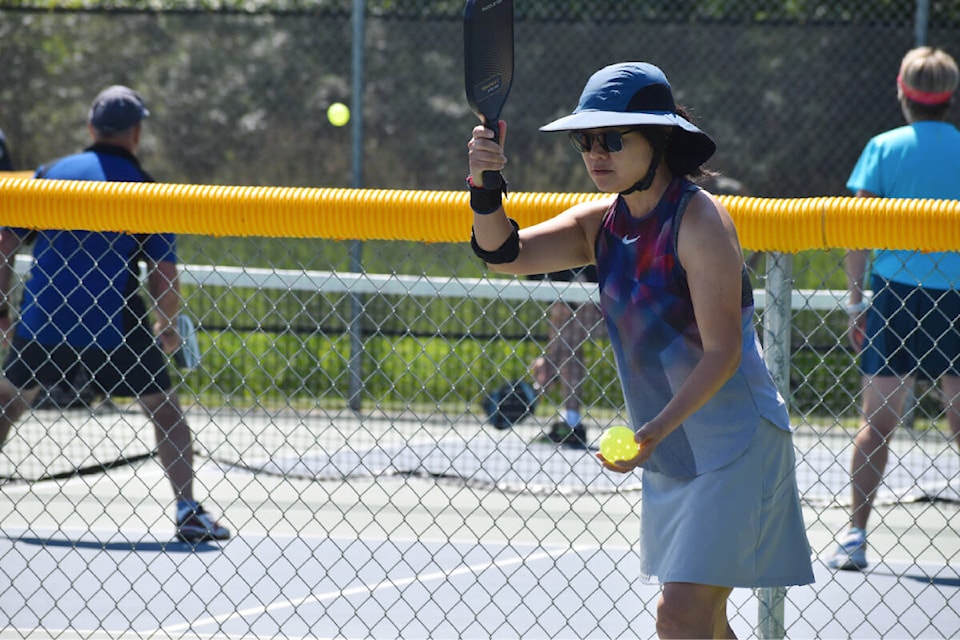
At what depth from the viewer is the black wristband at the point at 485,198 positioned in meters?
3.04

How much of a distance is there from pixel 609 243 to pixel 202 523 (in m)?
2.88

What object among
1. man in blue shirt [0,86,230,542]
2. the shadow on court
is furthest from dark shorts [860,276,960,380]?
the shadow on court

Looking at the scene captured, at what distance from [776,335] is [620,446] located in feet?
2.87

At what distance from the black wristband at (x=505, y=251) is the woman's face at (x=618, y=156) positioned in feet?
0.99

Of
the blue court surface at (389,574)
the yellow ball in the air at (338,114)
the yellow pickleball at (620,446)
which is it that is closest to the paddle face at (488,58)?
the yellow pickleball at (620,446)

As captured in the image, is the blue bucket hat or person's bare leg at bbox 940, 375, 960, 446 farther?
person's bare leg at bbox 940, 375, 960, 446

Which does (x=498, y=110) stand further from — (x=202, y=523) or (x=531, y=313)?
(x=531, y=313)

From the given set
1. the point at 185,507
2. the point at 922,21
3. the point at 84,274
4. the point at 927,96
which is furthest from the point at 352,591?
the point at 922,21

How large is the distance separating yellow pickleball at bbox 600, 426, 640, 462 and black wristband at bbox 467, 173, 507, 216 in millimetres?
632

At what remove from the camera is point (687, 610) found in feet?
9.41

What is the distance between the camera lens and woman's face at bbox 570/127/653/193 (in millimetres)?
2873

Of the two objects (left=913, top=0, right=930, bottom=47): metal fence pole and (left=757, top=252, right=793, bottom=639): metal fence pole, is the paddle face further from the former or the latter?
(left=913, top=0, right=930, bottom=47): metal fence pole

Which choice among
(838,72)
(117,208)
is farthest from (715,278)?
(838,72)

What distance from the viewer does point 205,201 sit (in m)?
3.56
